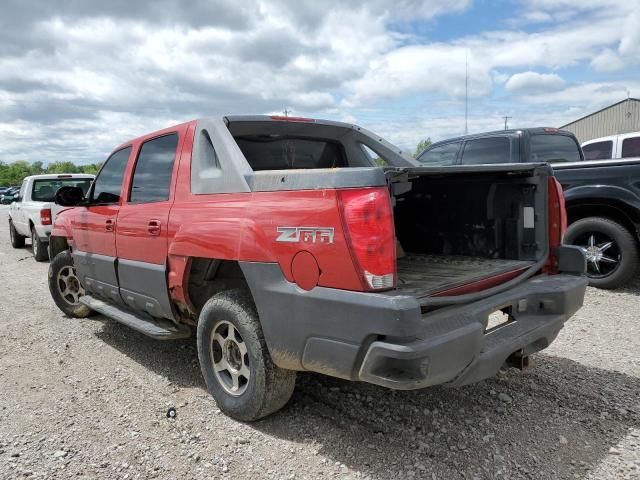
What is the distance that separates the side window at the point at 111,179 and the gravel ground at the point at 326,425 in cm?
147

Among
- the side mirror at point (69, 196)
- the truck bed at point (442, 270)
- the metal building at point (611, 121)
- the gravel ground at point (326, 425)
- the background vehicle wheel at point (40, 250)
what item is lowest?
the gravel ground at point (326, 425)

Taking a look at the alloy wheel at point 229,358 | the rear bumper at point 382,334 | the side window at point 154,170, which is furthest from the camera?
the side window at point 154,170

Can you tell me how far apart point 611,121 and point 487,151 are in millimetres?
29452

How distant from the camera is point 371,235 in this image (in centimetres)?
236

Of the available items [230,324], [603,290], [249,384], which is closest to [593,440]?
[249,384]

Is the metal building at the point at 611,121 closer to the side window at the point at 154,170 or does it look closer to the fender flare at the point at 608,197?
the fender flare at the point at 608,197

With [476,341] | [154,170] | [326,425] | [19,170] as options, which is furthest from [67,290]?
[19,170]

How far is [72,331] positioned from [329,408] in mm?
3355

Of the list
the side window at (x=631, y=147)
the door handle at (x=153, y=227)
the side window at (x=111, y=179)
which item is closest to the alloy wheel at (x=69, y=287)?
the side window at (x=111, y=179)

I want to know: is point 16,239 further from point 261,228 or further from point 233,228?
point 261,228

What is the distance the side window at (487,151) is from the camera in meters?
7.55

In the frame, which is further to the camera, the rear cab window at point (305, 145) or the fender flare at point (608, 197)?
the fender flare at point (608, 197)

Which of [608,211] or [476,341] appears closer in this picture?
[476,341]

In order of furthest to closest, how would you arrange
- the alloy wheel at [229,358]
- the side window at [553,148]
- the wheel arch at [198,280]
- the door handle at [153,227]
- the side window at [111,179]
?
the side window at [553,148] < the side window at [111,179] < the door handle at [153,227] < the wheel arch at [198,280] < the alloy wheel at [229,358]
